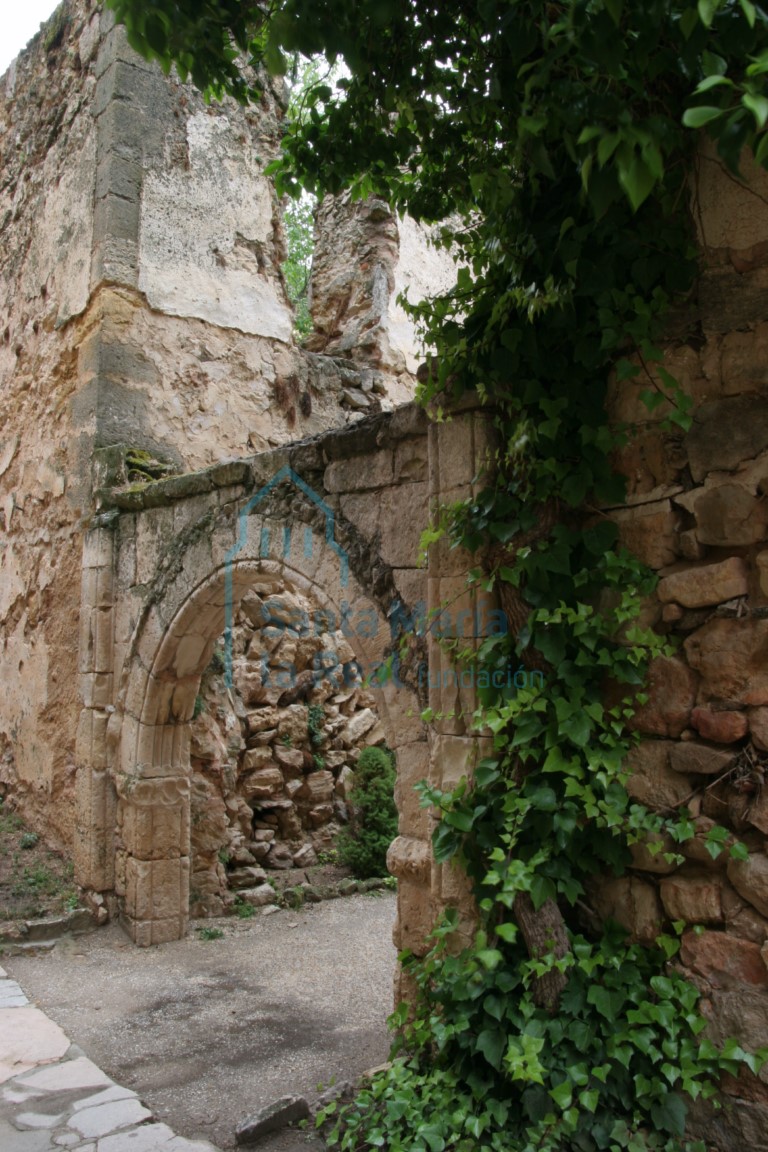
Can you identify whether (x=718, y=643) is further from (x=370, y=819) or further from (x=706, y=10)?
(x=370, y=819)

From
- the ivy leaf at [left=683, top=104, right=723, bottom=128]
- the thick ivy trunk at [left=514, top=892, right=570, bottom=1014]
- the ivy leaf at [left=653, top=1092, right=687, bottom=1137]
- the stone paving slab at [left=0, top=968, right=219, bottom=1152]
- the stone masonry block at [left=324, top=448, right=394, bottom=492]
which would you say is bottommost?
the stone paving slab at [left=0, top=968, right=219, bottom=1152]

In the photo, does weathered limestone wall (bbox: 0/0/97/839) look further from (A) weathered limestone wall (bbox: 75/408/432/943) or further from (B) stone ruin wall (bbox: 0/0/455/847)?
(A) weathered limestone wall (bbox: 75/408/432/943)

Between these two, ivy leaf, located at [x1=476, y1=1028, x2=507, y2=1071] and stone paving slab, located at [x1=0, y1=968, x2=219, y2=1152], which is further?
stone paving slab, located at [x1=0, y1=968, x2=219, y2=1152]

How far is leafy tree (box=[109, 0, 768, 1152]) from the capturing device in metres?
2.25

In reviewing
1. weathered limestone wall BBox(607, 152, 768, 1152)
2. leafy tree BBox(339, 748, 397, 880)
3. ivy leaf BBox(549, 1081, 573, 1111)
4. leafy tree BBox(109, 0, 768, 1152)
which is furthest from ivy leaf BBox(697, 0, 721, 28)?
leafy tree BBox(339, 748, 397, 880)

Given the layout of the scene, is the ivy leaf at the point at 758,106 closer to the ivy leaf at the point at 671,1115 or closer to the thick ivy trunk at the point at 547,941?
the thick ivy trunk at the point at 547,941

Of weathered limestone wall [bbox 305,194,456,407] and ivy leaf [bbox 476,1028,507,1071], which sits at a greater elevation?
weathered limestone wall [bbox 305,194,456,407]

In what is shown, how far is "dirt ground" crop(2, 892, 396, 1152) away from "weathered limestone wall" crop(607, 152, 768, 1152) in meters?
1.55

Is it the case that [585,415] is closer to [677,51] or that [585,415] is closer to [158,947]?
[677,51]

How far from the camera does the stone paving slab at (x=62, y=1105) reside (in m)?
2.86

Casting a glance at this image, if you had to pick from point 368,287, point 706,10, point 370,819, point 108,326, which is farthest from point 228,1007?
point 368,287

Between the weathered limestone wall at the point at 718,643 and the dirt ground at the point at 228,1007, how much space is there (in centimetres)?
155

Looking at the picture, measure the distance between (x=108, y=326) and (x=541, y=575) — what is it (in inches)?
165

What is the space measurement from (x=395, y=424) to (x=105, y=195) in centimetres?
351
